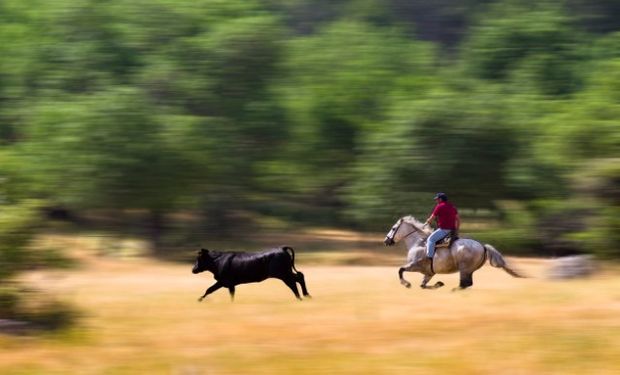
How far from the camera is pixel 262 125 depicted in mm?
40375

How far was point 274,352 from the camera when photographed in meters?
13.9

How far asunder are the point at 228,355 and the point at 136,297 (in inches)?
238

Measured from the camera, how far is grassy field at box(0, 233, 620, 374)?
13273mm

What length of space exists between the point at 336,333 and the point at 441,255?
491 cm

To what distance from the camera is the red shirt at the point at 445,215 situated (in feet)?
61.7

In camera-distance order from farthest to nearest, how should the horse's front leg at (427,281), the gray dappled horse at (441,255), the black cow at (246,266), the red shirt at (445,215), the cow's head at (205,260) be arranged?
the horse's front leg at (427,281) < the gray dappled horse at (441,255) < the red shirt at (445,215) < the cow's head at (205,260) < the black cow at (246,266)

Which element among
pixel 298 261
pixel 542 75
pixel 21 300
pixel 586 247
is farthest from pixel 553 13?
pixel 21 300

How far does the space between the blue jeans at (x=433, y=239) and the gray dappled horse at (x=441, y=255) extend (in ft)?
0.28

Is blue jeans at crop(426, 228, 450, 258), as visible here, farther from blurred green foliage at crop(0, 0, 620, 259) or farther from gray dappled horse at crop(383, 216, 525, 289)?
blurred green foliage at crop(0, 0, 620, 259)

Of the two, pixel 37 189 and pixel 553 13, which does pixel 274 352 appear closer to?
pixel 37 189

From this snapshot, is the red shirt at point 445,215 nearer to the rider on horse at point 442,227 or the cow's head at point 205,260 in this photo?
the rider on horse at point 442,227

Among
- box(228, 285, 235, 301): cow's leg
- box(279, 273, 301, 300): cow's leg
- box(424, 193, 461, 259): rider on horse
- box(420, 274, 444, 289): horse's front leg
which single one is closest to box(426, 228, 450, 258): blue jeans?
box(424, 193, 461, 259): rider on horse

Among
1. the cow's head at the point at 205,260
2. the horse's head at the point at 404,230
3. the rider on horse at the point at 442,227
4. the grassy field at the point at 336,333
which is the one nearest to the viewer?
the grassy field at the point at 336,333

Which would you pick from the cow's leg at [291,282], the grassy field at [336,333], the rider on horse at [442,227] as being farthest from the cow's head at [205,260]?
the rider on horse at [442,227]
